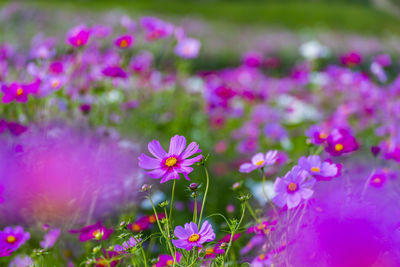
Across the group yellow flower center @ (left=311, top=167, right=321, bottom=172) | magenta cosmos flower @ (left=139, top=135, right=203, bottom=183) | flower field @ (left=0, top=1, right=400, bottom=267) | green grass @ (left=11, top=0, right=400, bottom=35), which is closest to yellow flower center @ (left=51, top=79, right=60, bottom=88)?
flower field @ (left=0, top=1, right=400, bottom=267)

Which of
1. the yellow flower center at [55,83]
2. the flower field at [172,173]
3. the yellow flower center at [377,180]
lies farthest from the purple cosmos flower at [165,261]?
the yellow flower center at [55,83]

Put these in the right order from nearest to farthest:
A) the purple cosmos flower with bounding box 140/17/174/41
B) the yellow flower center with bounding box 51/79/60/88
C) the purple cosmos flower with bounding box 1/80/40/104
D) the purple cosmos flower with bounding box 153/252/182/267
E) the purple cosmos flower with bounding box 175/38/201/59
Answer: the purple cosmos flower with bounding box 153/252/182/267
the purple cosmos flower with bounding box 1/80/40/104
the yellow flower center with bounding box 51/79/60/88
the purple cosmos flower with bounding box 140/17/174/41
the purple cosmos flower with bounding box 175/38/201/59

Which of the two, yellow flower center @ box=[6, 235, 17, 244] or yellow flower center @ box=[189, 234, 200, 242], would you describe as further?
yellow flower center @ box=[6, 235, 17, 244]

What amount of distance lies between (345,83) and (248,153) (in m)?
0.92

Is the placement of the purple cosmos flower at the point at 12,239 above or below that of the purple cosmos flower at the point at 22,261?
above

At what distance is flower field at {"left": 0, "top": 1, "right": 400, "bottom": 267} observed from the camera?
3.06 ft

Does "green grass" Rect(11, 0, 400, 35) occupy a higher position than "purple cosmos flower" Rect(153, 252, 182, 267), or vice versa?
"purple cosmos flower" Rect(153, 252, 182, 267)

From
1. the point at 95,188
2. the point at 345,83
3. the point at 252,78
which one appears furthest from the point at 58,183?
the point at 252,78

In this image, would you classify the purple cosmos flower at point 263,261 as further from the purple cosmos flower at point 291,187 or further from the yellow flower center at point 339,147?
the yellow flower center at point 339,147

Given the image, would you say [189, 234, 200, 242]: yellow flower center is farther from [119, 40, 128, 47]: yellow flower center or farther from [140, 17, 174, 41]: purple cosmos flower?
[140, 17, 174, 41]: purple cosmos flower

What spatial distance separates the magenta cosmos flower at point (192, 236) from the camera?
0.88 metres

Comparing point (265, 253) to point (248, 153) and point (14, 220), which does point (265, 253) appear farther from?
point (248, 153)

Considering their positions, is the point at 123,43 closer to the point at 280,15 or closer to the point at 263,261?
the point at 263,261

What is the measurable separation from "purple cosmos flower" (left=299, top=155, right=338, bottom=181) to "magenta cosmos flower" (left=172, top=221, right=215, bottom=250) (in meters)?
0.24
